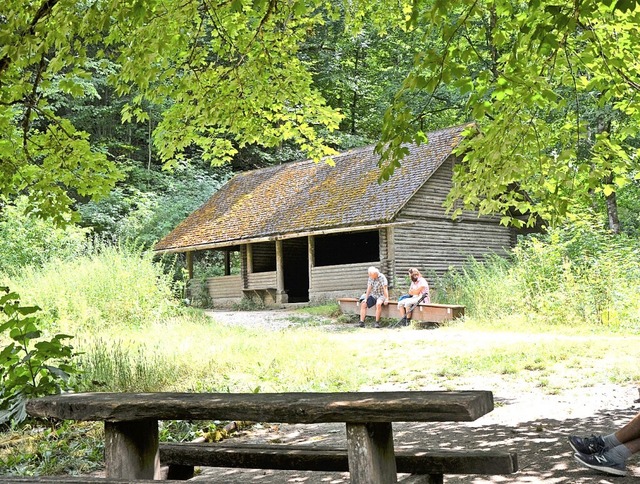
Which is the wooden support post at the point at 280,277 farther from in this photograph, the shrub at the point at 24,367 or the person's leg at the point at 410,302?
the shrub at the point at 24,367

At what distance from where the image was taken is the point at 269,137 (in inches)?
382

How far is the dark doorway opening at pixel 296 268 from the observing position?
2869 centimetres

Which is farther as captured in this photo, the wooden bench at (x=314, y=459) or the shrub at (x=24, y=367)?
the shrub at (x=24, y=367)

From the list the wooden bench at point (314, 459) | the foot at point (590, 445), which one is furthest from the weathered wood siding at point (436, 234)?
the wooden bench at point (314, 459)

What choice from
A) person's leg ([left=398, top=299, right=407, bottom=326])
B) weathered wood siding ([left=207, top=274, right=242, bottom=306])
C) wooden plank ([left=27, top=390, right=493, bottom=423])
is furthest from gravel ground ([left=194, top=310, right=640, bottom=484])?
weathered wood siding ([left=207, top=274, right=242, bottom=306])

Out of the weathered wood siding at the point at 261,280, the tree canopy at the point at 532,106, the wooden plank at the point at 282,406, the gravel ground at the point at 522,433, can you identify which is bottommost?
the gravel ground at the point at 522,433

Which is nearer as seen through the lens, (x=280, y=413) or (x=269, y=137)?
(x=280, y=413)

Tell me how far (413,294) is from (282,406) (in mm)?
14001

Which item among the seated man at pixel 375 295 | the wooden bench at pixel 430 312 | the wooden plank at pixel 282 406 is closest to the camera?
the wooden plank at pixel 282 406

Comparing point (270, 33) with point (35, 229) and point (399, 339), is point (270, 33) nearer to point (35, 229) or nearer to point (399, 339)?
point (399, 339)

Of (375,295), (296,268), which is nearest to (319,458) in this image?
(375,295)

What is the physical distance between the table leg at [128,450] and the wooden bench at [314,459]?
0.51 m

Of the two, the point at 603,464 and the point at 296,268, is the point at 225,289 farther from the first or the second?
the point at 603,464

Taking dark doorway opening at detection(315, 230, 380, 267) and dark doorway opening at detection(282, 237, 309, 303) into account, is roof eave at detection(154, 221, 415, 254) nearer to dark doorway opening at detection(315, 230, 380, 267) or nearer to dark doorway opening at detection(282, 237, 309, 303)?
dark doorway opening at detection(282, 237, 309, 303)
